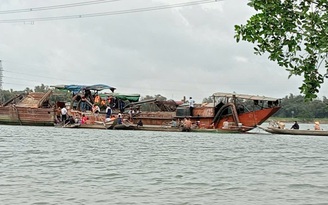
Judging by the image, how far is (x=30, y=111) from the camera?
2336 inches

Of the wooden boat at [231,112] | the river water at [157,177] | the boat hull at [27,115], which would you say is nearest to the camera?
the river water at [157,177]

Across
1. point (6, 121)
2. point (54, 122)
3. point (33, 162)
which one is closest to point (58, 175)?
point (33, 162)

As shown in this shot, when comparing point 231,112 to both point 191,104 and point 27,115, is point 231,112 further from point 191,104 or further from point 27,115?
point 27,115

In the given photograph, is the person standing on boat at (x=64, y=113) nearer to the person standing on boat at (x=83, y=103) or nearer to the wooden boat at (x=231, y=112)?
the person standing on boat at (x=83, y=103)

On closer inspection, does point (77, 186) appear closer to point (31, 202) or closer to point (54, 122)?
point (31, 202)

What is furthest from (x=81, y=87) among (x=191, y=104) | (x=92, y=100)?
(x=191, y=104)

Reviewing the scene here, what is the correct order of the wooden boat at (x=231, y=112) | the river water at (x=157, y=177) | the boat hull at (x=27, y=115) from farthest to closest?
1. the boat hull at (x=27, y=115)
2. the wooden boat at (x=231, y=112)
3. the river water at (x=157, y=177)

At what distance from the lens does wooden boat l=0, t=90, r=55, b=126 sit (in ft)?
194

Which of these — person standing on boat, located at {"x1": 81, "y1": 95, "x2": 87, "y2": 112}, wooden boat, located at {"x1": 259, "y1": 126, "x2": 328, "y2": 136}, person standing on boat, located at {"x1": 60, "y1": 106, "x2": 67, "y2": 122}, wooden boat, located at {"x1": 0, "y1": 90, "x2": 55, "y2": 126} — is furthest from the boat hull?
wooden boat, located at {"x1": 259, "y1": 126, "x2": 328, "y2": 136}

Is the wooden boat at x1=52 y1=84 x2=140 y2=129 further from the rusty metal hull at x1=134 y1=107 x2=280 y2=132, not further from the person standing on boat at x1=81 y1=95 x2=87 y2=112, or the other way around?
the rusty metal hull at x1=134 y1=107 x2=280 y2=132

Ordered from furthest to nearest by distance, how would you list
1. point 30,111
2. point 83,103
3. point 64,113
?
point 83,103
point 30,111
point 64,113

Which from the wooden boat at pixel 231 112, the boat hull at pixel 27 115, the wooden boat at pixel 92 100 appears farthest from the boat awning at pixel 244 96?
the boat hull at pixel 27 115

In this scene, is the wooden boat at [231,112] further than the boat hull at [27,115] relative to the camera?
No

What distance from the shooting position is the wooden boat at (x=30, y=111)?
59.1 meters
